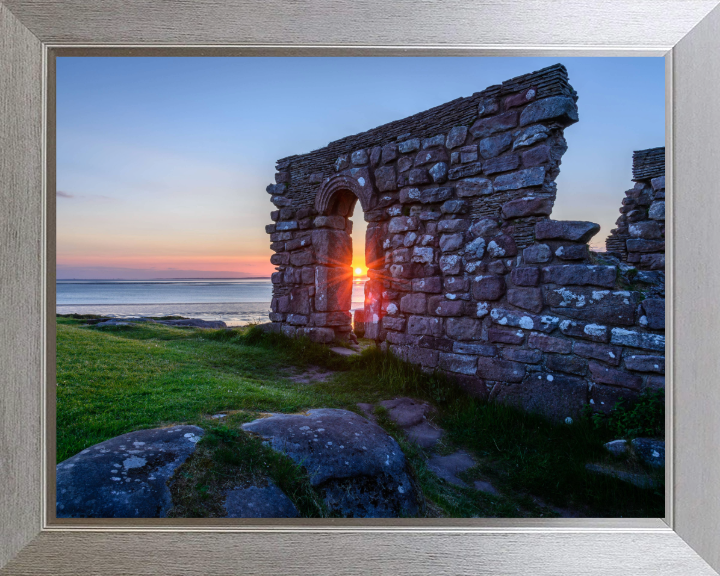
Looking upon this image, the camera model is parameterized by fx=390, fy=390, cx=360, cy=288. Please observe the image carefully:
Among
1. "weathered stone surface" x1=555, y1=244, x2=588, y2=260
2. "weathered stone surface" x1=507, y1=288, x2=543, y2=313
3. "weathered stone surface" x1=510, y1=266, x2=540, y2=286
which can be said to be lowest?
"weathered stone surface" x1=507, y1=288, x2=543, y2=313

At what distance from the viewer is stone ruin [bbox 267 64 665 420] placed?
311 cm

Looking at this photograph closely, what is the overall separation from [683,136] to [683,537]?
6.46ft

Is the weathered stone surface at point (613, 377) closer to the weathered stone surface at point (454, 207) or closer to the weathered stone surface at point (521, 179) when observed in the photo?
the weathered stone surface at point (521, 179)

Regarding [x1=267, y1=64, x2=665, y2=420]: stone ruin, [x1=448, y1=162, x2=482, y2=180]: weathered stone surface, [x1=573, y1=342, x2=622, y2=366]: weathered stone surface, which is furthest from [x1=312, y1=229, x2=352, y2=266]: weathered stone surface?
[x1=573, y1=342, x2=622, y2=366]: weathered stone surface

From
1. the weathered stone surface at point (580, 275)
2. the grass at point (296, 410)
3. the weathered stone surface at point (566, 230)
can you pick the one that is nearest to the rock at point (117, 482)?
the grass at point (296, 410)

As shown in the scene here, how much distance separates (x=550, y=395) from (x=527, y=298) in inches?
33.9

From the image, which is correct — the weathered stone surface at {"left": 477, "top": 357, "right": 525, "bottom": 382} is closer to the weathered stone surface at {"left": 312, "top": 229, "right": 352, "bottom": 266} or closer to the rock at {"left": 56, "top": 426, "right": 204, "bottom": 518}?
the rock at {"left": 56, "top": 426, "right": 204, "bottom": 518}

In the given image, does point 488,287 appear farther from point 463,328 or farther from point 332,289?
point 332,289

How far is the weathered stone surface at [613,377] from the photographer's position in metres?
2.92

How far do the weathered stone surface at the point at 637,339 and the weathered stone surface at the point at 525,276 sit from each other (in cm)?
74

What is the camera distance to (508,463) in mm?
2814

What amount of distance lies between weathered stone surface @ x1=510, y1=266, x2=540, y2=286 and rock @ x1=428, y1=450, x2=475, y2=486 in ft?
5.27

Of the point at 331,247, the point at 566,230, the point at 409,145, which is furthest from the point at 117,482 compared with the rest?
the point at 331,247

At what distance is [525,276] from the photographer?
358cm
